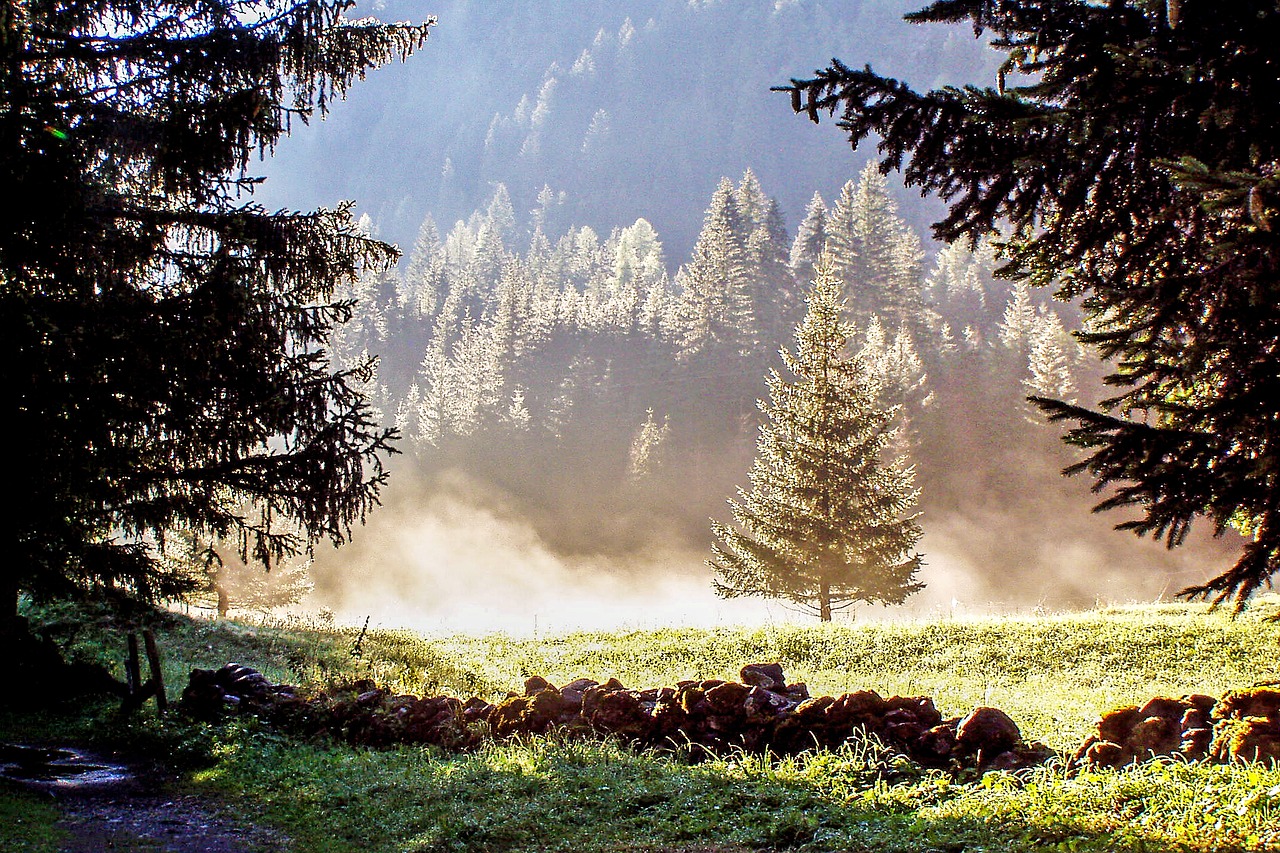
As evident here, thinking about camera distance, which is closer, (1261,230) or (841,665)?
(1261,230)

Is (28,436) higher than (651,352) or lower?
lower

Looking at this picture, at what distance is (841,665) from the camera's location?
1444 centimetres

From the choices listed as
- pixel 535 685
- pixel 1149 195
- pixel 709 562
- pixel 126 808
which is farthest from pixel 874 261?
pixel 126 808

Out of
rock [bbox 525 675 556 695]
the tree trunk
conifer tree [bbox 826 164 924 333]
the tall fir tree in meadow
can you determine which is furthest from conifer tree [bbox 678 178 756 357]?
the tree trunk

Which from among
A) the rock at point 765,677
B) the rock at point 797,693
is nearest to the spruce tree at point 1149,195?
the rock at point 797,693

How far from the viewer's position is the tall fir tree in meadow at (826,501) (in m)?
23.6

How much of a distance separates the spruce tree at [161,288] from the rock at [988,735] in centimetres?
751

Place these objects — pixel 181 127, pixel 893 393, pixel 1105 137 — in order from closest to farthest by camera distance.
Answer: pixel 1105 137
pixel 181 127
pixel 893 393

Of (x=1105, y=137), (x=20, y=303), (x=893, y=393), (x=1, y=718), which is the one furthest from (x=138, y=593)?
(x=893, y=393)

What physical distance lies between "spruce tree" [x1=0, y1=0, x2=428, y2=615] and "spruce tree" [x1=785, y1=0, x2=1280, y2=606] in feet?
26.2

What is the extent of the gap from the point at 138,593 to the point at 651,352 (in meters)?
63.9

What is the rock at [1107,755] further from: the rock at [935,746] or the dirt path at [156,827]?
the dirt path at [156,827]

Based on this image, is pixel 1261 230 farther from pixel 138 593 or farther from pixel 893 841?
pixel 138 593

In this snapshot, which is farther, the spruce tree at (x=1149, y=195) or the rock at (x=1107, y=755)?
the rock at (x=1107, y=755)
